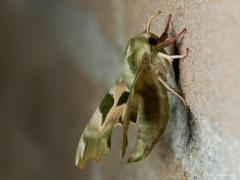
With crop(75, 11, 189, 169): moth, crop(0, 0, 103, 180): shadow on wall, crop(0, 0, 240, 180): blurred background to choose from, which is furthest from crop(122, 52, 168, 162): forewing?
crop(0, 0, 103, 180): shadow on wall

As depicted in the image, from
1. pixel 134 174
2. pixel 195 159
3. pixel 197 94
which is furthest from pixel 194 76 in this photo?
pixel 134 174

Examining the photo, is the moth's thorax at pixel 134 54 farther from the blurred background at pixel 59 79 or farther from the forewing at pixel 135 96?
the blurred background at pixel 59 79

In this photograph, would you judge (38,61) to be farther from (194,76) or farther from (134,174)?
(194,76)

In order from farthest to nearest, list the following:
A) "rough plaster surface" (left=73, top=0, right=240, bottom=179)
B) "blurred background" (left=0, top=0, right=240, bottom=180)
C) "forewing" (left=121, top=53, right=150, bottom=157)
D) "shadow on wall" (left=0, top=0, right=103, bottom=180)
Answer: "shadow on wall" (left=0, top=0, right=103, bottom=180)
"blurred background" (left=0, top=0, right=240, bottom=180)
"forewing" (left=121, top=53, right=150, bottom=157)
"rough plaster surface" (left=73, top=0, right=240, bottom=179)

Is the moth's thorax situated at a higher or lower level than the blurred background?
higher

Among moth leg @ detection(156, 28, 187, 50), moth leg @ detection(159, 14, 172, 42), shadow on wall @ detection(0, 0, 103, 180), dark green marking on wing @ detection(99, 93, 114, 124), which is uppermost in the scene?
moth leg @ detection(159, 14, 172, 42)

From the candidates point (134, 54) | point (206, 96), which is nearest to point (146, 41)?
point (134, 54)

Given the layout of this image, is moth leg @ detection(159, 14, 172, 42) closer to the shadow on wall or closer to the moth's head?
the moth's head

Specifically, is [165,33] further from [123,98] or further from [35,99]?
[35,99]
